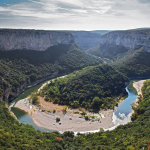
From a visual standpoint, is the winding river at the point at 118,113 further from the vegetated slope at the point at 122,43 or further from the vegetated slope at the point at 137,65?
the vegetated slope at the point at 122,43

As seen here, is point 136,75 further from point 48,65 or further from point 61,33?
point 61,33

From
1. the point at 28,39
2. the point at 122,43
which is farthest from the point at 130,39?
the point at 28,39

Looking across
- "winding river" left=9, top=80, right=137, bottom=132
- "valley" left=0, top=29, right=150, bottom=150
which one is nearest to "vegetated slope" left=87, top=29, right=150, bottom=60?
"valley" left=0, top=29, right=150, bottom=150

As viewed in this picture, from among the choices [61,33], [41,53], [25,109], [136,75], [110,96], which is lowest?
[25,109]

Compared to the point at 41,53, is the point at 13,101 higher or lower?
lower

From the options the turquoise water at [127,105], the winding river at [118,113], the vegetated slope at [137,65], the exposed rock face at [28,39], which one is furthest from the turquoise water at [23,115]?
the vegetated slope at [137,65]

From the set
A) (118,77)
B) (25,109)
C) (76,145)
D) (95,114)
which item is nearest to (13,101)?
(25,109)

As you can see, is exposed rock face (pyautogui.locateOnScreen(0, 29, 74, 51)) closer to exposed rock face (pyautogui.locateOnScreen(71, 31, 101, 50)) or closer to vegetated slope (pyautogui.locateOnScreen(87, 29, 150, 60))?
vegetated slope (pyautogui.locateOnScreen(87, 29, 150, 60))
